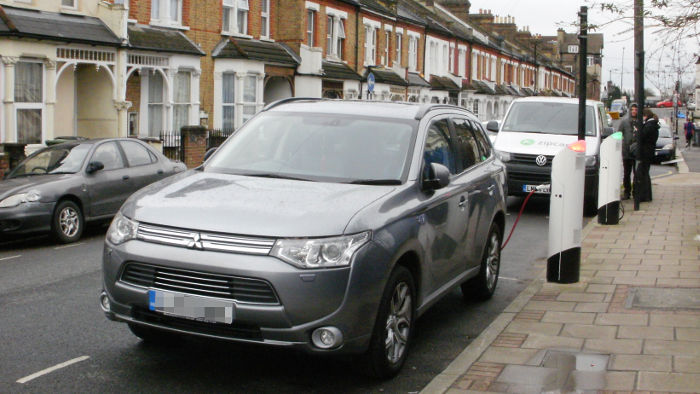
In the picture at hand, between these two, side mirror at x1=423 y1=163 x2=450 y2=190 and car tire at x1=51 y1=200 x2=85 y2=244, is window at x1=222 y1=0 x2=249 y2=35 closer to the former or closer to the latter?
car tire at x1=51 y1=200 x2=85 y2=244

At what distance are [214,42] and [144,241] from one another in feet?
76.2

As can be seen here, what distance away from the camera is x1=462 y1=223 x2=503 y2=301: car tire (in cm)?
820

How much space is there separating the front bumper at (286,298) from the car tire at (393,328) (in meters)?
0.14

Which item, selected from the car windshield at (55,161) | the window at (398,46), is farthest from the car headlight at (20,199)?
the window at (398,46)

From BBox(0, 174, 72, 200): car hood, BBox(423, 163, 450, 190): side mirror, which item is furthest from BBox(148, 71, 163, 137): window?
BBox(423, 163, 450, 190): side mirror

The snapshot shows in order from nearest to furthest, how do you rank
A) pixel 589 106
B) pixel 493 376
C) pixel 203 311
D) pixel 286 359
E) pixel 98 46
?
pixel 203 311 → pixel 493 376 → pixel 286 359 → pixel 589 106 → pixel 98 46

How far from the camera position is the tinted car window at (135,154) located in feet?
45.8

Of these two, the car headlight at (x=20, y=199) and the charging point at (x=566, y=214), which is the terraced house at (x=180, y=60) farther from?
the charging point at (x=566, y=214)

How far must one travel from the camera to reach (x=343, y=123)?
6.79 m

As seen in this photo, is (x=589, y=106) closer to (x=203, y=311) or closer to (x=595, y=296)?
(x=595, y=296)

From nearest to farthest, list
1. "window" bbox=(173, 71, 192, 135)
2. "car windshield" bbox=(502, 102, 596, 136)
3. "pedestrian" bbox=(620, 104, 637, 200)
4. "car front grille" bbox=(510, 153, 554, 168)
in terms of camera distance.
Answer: "car front grille" bbox=(510, 153, 554, 168) → "car windshield" bbox=(502, 102, 596, 136) → "pedestrian" bbox=(620, 104, 637, 200) → "window" bbox=(173, 71, 192, 135)

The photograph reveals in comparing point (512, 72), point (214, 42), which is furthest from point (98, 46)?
point (512, 72)

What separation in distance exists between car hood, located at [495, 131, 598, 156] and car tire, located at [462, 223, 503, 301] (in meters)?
7.53

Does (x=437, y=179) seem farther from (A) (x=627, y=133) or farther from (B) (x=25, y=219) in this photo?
(A) (x=627, y=133)
